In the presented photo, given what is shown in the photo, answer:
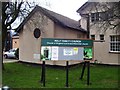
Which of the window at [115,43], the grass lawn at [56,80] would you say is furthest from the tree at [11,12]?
the window at [115,43]

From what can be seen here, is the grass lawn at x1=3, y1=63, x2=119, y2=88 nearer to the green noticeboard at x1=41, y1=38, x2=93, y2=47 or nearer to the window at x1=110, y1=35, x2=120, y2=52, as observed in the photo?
the green noticeboard at x1=41, y1=38, x2=93, y2=47

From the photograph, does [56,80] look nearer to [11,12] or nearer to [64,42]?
[64,42]

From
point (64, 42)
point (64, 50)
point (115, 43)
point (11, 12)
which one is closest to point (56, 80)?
point (64, 50)

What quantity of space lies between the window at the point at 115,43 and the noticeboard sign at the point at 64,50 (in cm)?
1319

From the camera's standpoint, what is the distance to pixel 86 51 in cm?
1498

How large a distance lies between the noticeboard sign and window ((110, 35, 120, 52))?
13.2 metres

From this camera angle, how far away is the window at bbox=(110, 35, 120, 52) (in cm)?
2742

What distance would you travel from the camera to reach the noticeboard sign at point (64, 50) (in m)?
14.6

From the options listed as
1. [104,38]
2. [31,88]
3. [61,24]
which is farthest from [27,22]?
[31,88]

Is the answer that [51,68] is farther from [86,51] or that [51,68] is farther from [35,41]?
[86,51]

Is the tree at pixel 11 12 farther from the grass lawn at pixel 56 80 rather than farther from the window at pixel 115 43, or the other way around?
the window at pixel 115 43

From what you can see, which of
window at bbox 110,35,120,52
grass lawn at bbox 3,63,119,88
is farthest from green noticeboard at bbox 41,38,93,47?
window at bbox 110,35,120,52

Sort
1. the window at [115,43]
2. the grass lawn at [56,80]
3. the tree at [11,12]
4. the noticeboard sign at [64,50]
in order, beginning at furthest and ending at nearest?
the window at [115,43], the tree at [11,12], the noticeboard sign at [64,50], the grass lawn at [56,80]

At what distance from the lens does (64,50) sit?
48.2ft
